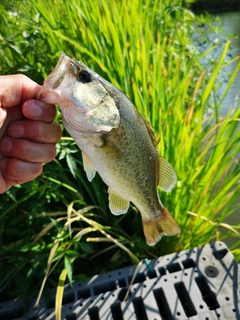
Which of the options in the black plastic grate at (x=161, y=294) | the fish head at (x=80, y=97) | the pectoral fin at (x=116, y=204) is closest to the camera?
the fish head at (x=80, y=97)

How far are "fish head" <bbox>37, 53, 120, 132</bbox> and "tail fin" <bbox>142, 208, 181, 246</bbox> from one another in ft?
1.53

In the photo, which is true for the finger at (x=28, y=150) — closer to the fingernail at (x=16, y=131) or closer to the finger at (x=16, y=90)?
the fingernail at (x=16, y=131)

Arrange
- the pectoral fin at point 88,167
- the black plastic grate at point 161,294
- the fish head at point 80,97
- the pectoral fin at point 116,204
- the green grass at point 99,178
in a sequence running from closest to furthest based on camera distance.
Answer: the fish head at point 80,97
the pectoral fin at point 88,167
the pectoral fin at point 116,204
the black plastic grate at point 161,294
the green grass at point 99,178

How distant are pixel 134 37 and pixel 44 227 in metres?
1.31

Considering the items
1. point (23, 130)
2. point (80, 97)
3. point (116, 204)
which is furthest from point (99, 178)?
point (80, 97)

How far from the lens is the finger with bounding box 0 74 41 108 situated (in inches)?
46.2

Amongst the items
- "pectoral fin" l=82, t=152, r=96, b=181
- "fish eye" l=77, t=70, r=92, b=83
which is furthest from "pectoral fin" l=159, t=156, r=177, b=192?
"fish eye" l=77, t=70, r=92, b=83

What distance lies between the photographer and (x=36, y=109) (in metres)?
1.11

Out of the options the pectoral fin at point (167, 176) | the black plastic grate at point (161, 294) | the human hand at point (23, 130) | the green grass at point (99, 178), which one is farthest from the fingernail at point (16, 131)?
the black plastic grate at point (161, 294)

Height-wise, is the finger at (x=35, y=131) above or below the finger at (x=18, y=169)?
above

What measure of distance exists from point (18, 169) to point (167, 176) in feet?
1.94

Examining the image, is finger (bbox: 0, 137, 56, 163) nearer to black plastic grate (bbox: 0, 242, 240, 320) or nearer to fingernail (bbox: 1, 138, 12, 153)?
fingernail (bbox: 1, 138, 12, 153)

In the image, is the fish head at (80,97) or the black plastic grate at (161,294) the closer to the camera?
the fish head at (80,97)

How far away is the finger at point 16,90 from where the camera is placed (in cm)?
117
